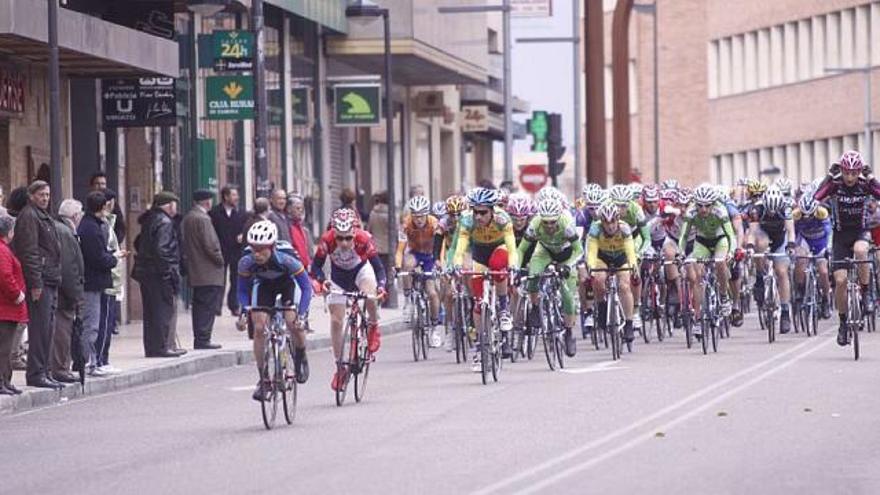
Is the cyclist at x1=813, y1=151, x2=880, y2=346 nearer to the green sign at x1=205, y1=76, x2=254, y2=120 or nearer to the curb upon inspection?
the curb

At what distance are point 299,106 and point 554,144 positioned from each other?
25.0 ft

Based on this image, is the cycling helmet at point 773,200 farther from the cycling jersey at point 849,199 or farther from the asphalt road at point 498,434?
the asphalt road at point 498,434

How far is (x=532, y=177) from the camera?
6147 centimetres

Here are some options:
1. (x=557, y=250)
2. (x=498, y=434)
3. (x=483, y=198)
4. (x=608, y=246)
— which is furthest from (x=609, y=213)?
(x=498, y=434)

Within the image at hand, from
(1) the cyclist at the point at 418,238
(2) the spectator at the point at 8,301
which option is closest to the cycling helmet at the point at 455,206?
(1) the cyclist at the point at 418,238

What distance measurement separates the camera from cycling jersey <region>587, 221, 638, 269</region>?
2809cm

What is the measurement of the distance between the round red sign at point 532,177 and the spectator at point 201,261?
3090cm

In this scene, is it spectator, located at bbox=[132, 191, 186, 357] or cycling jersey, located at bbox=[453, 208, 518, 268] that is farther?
spectator, located at bbox=[132, 191, 186, 357]

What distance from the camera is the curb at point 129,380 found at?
23.4 meters

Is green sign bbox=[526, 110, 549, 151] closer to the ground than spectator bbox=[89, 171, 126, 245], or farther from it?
farther from it

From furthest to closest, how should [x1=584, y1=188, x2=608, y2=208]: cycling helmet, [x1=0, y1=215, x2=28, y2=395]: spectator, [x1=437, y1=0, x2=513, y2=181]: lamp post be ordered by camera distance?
[x1=437, y1=0, x2=513, y2=181]: lamp post < [x1=584, y1=188, x2=608, y2=208]: cycling helmet < [x1=0, y1=215, x2=28, y2=395]: spectator

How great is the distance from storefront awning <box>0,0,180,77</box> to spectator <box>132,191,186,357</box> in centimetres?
236

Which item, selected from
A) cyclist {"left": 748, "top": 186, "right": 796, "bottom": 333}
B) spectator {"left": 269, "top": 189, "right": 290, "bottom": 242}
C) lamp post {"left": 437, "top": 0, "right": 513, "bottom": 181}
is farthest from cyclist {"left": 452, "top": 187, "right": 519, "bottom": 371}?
lamp post {"left": 437, "top": 0, "right": 513, "bottom": 181}

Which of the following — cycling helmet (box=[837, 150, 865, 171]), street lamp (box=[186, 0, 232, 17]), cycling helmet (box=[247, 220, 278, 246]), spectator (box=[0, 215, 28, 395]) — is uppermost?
street lamp (box=[186, 0, 232, 17])
